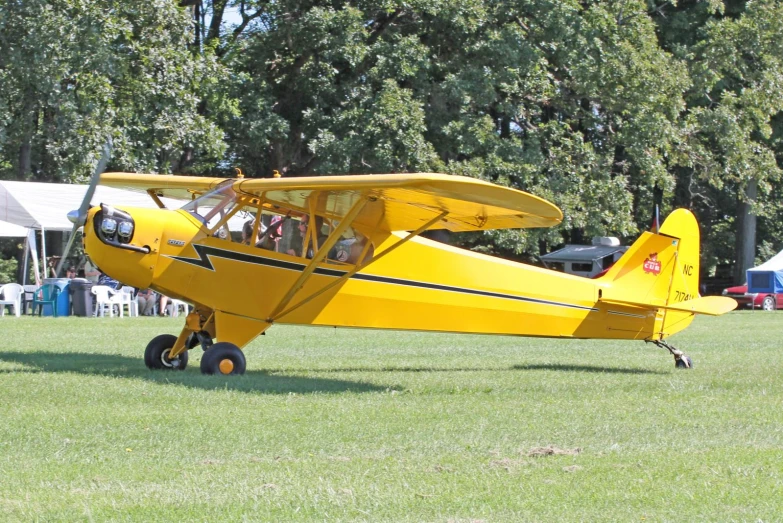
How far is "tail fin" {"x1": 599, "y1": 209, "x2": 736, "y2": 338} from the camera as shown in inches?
536

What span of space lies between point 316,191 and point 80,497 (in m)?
5.72

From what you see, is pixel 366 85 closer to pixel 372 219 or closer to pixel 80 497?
pixel 372 219

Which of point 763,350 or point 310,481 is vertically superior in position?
point 310,481

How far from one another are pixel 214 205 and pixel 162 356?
190cm

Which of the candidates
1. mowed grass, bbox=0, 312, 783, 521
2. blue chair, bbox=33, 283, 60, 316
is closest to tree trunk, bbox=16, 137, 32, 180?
blue chair, bbox=33, 283, 60, 316

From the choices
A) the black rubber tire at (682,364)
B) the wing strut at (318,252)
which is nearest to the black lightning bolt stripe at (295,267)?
the wing strut at (318,252)

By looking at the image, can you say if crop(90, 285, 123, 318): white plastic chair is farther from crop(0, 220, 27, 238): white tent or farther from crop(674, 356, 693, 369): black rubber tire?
crop(674, 356, 693, 369): black rubber tire

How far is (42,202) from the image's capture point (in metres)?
24.6

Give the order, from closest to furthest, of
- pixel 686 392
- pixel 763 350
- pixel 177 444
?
1. pixel 177 444
2. pixel 686 392
3. pixel 763 350

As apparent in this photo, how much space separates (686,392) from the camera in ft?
35.3

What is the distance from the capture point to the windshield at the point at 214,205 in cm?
1140

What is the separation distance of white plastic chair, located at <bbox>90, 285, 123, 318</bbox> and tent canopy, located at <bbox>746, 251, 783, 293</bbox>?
25.3 meters

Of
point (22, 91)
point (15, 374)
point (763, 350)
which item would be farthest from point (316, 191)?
point (22, 91)

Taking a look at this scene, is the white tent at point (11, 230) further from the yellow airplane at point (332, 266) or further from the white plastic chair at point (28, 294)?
the yellow airplane at point (332, 266)
